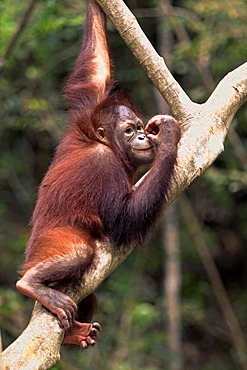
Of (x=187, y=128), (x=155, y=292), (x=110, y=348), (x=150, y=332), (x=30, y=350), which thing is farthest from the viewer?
(x=155, y=292)

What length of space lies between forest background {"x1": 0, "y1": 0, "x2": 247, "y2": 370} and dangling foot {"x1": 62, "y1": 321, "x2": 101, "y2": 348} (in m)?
3.48

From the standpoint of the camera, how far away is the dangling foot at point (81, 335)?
4.84 meters

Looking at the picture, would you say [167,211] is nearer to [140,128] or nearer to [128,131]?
[140,128]

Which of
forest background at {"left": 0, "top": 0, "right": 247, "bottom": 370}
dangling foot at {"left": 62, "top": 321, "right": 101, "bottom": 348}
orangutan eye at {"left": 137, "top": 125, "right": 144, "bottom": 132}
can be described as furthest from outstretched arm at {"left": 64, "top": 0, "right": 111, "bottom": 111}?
forest background at {"left": 0, "top": 0, "right": 247, "bottom": 370}

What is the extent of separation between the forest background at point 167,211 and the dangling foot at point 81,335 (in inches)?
137

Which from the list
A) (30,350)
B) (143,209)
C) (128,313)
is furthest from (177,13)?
(30,350)

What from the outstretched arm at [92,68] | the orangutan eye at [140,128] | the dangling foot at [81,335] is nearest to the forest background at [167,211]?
the outstretched arm at [92,68]

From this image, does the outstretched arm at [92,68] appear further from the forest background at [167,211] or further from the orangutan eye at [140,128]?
the forest background at [167,211]

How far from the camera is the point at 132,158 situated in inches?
216

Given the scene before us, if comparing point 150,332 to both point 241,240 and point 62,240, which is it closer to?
point 241,240

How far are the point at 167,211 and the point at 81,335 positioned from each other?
5.63 meters

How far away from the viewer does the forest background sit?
8.97 m

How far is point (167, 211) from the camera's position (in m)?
10.4

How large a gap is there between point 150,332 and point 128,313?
67cm
